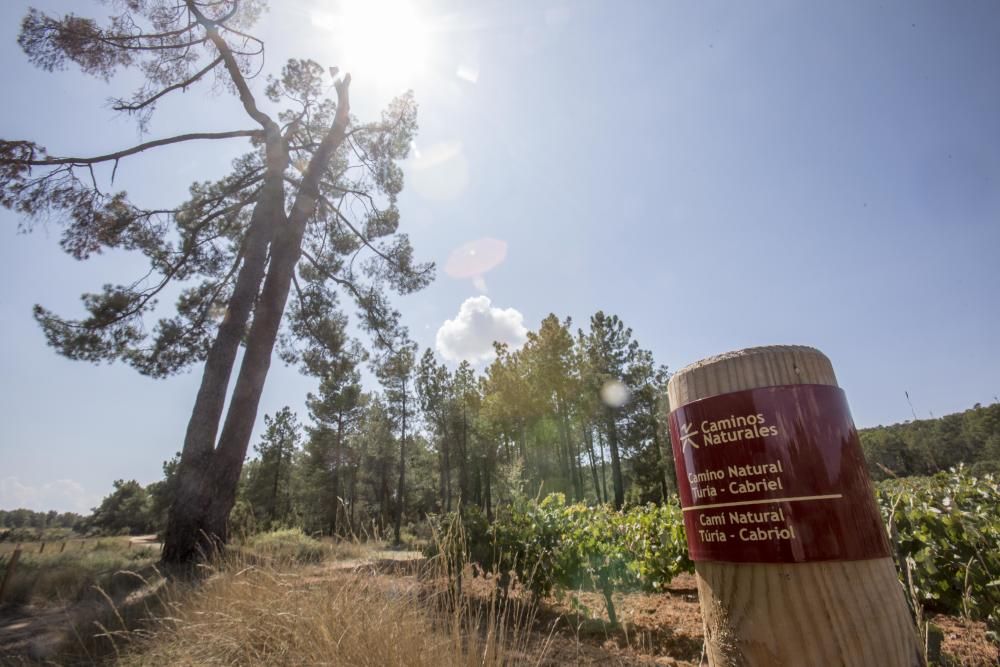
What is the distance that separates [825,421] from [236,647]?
10.2 ft

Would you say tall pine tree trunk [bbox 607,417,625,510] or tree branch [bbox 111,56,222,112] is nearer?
tree branch [bbox 111,56,222,112]

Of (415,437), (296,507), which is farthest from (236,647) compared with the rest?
(296,507)

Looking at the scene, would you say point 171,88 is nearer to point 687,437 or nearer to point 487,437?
point 687,437

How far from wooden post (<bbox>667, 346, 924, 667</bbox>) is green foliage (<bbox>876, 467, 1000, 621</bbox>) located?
1.69m

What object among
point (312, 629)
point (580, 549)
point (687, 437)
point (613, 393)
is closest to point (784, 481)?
point (687, 437)

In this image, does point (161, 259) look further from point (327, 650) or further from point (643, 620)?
point (643, 620)

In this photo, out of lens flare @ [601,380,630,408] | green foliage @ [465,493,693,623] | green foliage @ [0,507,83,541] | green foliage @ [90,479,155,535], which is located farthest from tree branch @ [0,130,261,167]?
green foliage @ [0,507,83,541]

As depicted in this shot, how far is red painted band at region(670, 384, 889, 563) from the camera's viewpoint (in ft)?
3.38

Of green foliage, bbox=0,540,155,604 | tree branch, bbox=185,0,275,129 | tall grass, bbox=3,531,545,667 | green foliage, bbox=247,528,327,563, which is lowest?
green foliage, bbox=0,540,155,604

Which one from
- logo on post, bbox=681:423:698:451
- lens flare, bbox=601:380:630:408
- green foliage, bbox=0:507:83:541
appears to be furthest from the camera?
green foliage, bbox=0:507:83:541

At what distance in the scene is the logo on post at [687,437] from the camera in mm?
1218

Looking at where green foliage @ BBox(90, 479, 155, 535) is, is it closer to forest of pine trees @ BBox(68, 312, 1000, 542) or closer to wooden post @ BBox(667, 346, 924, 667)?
forest of pine trees @ BBox(68, 312, 1000, 542)

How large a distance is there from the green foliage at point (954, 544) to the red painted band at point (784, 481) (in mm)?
1717

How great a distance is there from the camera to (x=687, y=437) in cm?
124
